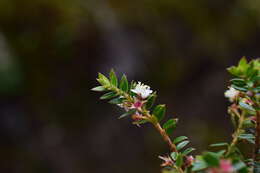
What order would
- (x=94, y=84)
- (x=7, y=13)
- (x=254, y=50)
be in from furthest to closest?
(x=254, y=50)
(x=94, y=84)
(x=7, y=13)

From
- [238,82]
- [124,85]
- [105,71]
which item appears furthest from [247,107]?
[105,71]

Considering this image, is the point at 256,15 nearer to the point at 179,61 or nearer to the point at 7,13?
the point at 179,61

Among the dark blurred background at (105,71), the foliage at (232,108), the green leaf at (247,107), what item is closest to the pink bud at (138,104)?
the foliage at (232,108)

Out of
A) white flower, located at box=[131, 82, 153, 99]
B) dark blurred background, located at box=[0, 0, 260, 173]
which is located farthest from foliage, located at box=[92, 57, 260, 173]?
dark blurred background, located at box=[0, 0, 260, 173]

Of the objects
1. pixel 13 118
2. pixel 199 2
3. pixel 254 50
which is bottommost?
pixel 13 118

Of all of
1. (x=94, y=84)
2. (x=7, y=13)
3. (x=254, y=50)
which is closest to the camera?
(x=7, y=13)

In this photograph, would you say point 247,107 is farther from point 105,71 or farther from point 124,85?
point 105,71

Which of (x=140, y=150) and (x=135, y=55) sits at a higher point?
(x=135, y=55)

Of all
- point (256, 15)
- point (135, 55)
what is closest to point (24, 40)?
point (135, 55)
